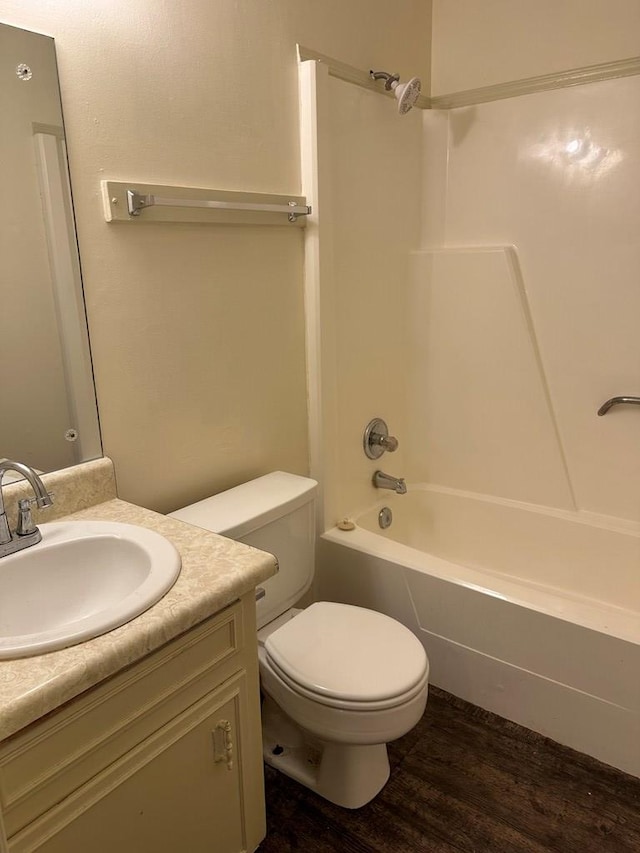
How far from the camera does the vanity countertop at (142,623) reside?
84cm

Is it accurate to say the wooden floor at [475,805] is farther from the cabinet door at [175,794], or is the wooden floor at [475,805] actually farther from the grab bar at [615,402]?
the grab bar at [615,402]

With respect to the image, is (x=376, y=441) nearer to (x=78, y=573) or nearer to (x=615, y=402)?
(x=615, y=402)

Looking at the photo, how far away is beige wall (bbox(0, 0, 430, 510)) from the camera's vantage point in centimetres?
134

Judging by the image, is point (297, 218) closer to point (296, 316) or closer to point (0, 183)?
point (296, 316)

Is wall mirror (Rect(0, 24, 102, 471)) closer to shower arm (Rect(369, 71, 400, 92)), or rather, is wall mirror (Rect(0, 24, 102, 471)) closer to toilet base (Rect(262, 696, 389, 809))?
toilet base (Rect(262, 696, 389, 809))

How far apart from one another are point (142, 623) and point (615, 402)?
1.87 meters

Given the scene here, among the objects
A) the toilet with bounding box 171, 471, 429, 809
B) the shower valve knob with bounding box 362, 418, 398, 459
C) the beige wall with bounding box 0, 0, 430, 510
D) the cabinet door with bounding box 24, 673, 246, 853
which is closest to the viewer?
the cabinet door with bounding box 24, 673, 246, 853

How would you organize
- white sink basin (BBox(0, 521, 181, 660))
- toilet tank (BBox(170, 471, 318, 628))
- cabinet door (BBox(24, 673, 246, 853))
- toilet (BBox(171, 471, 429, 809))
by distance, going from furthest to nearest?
toilet tank (BBox(170, 471, 318, 628)), toilet (BBox(171, 471, 429, 809)), white sink basin (BBox(0, 521, 181, 660)), cabinet door (BBox(24, 673, 246, 853))

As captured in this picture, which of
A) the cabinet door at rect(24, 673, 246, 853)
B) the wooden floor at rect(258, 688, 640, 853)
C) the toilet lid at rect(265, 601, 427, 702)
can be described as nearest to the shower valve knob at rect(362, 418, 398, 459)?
the toilet lid at rect(265, 601, 427, 702)

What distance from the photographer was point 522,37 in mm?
2174

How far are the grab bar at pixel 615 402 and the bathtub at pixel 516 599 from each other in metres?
0.42

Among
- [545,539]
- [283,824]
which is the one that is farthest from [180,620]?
[545,539]

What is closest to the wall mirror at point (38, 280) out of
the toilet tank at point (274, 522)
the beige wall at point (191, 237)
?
the beige wall at point (191, 237)

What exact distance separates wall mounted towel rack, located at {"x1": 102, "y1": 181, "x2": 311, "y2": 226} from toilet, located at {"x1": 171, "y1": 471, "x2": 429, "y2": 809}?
74cm
